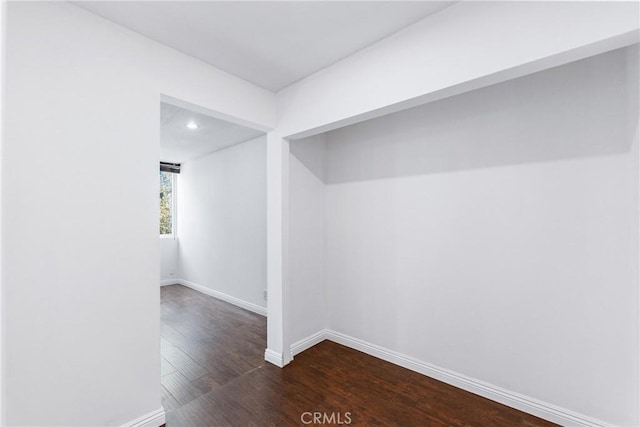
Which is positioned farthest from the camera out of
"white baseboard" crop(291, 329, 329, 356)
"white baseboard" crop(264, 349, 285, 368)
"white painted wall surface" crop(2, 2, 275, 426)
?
"white baseboard" crop(291, 329, 329, 356)

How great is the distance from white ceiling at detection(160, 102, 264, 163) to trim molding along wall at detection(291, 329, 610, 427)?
2.65 meters

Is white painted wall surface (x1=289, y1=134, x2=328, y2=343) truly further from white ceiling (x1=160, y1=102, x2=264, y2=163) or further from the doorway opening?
white ceiling (x1=160, y1=102, x2=264, y2=163)

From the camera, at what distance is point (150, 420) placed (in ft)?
6.84

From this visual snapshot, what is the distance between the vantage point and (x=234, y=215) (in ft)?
15.8

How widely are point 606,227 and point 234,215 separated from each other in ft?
13.8

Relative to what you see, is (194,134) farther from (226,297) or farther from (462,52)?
(462,52)

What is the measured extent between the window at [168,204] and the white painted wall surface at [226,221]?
0.23 metres

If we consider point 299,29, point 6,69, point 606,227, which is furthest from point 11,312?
point 606,227

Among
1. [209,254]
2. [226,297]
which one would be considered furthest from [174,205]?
[226,297]

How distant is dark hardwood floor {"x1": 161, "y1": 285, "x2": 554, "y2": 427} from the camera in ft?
7.14

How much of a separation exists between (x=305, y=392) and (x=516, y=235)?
199 cm

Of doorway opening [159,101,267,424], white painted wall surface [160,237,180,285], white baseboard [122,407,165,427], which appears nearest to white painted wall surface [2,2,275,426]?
white baseboard [122,407,165,427]

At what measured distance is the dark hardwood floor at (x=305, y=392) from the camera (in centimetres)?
218

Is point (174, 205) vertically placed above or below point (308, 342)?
above
